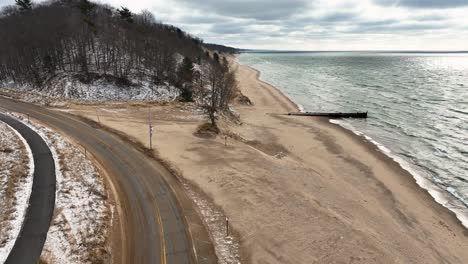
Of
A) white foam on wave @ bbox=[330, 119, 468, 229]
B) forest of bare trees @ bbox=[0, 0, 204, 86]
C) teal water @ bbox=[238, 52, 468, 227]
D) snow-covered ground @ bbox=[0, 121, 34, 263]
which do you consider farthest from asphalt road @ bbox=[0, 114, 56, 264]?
forest of bare trees @ bbox=[0, 0, 204, 86]

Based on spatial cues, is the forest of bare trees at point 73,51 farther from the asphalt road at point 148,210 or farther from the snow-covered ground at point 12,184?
the asphalt road at point 148,210

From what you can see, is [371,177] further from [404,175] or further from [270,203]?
[270,203]

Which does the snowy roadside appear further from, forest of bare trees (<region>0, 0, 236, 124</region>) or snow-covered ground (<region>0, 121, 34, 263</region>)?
forest of bare trees (<region>0, 0, 236, 124</region>)

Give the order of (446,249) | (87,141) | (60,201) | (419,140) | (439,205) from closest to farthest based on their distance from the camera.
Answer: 1. (446,249)
2. (60,201)
3. (439,205)
4. (87,141)
5. (419,140)

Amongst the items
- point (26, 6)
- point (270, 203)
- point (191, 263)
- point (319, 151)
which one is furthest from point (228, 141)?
point (26, 6)

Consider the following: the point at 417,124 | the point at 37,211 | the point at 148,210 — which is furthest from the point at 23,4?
the point at 417,124

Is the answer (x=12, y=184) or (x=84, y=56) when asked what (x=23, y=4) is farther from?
(x=12, y=184)

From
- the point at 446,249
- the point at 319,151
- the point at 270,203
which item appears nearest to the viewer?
the point at 446,249
